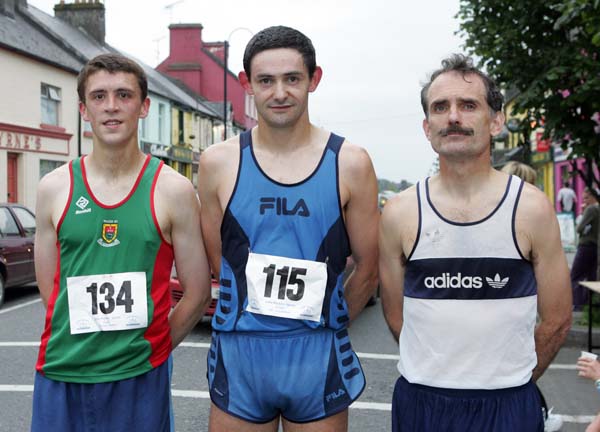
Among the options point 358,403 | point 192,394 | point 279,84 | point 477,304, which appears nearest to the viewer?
point 477,304

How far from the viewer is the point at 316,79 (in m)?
3.06

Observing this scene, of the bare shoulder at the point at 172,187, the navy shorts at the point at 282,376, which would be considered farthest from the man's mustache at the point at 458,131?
the bare shoulder at the point at 172,187

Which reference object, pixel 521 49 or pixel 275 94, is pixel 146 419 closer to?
pixel 275 94

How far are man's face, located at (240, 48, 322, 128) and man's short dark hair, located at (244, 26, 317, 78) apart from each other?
0.07ft

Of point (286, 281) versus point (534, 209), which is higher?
point (534, 209)

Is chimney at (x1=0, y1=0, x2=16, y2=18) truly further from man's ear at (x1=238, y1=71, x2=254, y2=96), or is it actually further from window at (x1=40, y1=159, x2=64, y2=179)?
man's ear at (x1=238, y1=71, x2=254, y2=96)

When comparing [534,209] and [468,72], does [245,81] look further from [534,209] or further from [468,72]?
[534,209]

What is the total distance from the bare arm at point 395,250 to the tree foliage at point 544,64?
19.1ft

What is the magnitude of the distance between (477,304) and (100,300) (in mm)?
1477

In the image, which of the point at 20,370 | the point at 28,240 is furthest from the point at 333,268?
the point at 28,240

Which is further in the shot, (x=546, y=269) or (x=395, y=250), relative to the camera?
(x=395, y=250)

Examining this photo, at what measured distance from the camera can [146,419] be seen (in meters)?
2.87

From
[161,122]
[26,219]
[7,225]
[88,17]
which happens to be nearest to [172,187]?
[7,225]

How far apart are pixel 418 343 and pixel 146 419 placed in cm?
117
